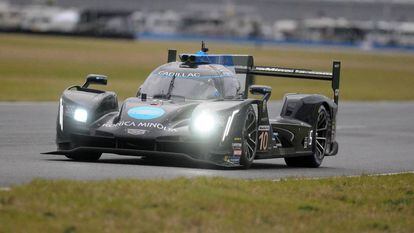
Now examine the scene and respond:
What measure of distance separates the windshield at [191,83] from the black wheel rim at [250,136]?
69 cm

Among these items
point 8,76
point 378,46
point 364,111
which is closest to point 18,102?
point 364,111

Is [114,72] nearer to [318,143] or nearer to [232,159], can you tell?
[318,143]

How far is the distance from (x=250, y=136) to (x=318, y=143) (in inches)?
88.4

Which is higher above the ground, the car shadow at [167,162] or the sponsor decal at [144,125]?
the sponsor decal at [144,125]

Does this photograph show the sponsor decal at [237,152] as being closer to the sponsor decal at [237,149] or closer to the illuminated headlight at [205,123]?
the sponsor decal at [237,149]

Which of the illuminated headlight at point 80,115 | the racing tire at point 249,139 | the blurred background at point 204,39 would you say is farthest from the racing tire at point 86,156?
the blurred background at point 204,39

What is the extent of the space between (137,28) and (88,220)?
385 feet

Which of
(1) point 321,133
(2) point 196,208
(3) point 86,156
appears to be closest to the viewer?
(2) point 196,208

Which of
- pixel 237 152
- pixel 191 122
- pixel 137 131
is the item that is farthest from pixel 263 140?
pixel 137 131

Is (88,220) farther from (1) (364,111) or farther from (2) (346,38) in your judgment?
(2) (346,38)

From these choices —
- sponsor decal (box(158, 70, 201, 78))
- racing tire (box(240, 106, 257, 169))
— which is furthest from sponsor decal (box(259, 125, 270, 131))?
sponsor decal (box(158, 70, 201, 78))

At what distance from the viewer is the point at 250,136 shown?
14570 mm

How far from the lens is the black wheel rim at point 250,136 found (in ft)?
47.2

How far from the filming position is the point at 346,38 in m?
127
